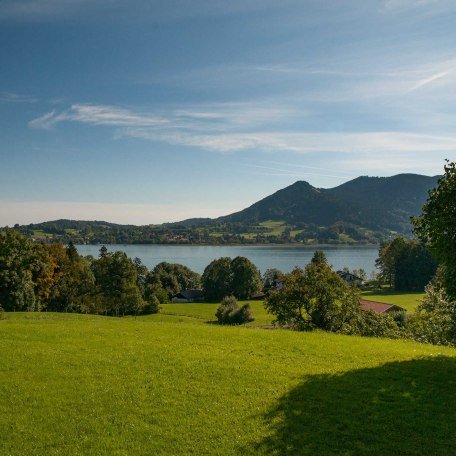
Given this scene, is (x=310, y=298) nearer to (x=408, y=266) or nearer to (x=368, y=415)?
(x=368, y=415)

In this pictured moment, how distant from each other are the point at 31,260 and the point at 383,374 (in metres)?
45.5

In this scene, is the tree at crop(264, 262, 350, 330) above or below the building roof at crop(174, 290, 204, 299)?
above

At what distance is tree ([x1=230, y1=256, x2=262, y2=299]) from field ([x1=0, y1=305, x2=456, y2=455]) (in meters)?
74.6

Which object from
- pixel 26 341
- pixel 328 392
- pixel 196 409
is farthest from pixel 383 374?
pixel 26 341

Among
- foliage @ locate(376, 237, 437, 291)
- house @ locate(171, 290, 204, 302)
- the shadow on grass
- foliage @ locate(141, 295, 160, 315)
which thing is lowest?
house @ locate(171, 290, 204, 302)

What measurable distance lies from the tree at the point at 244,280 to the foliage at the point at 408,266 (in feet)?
123

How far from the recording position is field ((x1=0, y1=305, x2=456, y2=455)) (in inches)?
402

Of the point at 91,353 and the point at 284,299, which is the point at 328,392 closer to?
the point at 91,353

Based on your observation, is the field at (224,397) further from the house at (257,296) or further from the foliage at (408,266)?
Result: the foliage at (408,266)

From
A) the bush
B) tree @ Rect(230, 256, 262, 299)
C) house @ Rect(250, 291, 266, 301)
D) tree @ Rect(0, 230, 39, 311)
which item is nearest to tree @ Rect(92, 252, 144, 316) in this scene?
tree @ Rect(0, 230, 39, 311)

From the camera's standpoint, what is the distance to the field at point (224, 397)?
402 inches

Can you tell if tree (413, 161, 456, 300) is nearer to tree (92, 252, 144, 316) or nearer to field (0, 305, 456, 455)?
field (0, 305, 456, 455)

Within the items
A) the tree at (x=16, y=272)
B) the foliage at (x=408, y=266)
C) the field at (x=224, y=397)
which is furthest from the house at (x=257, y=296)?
the field at (x=224, y=397)

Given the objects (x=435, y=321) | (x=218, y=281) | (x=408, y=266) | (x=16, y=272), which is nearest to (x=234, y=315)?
(x=16, y=272)
